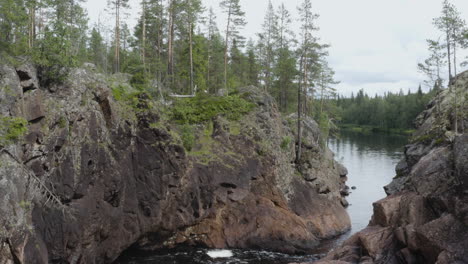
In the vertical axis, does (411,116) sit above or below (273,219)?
above

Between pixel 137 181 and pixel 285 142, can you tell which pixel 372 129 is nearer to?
pixel 285 142

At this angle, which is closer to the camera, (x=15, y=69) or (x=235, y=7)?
(x=15, y=69)

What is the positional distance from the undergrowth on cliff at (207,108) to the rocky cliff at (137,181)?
742mm

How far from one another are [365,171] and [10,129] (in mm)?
52759

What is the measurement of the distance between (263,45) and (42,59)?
3915 cm

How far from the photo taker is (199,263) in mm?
23328

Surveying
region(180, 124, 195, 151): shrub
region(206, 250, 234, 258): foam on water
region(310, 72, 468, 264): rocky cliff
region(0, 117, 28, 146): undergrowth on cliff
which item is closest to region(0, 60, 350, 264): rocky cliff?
region(0, 117, 28, 146): undergrowth on cliff

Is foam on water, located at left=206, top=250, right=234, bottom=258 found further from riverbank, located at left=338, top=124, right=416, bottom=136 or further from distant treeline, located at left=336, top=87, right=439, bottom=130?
riverbank, located at left=338, top=124, right=416, bottom=136

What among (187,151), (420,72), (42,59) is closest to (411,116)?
(420,72)

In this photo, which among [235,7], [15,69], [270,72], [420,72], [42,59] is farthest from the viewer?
[270,72]

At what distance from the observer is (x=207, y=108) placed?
31781mm

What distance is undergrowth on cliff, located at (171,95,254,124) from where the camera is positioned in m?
30.6

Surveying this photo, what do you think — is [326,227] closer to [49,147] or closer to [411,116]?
[49,147]

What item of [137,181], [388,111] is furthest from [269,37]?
[388,111]
